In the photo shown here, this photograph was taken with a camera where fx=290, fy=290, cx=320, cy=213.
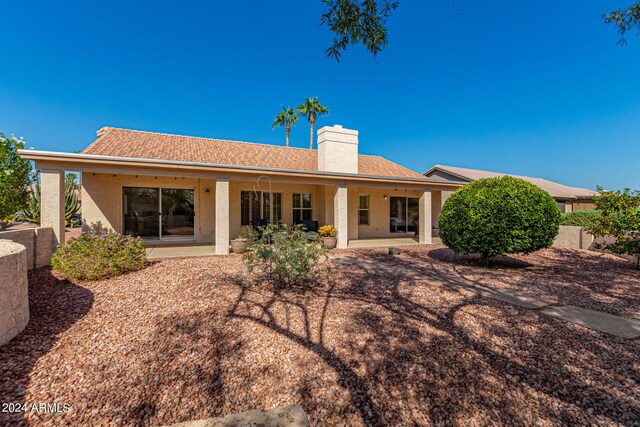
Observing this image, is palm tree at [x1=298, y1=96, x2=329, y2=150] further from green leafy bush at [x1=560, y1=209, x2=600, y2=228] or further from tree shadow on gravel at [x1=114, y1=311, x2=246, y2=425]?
tree shadow on gravel at [x1=114, y1=311, x2=246, y2=425]

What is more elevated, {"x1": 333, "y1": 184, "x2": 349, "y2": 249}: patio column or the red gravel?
{"x1": 333, "y1": 184, "x2": 349, "y2": 249}: patio column

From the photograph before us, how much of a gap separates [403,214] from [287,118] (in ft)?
66.6

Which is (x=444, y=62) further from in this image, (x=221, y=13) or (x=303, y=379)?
(x=303, y=379)

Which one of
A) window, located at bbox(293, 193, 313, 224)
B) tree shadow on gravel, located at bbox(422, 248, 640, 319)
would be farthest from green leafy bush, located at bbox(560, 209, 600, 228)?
window, located at bbox(293, 193, 313, 224)

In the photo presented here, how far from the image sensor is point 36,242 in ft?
22.6

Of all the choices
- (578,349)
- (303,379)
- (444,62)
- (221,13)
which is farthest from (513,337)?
(444,62)

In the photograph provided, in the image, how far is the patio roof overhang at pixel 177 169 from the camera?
7727mm

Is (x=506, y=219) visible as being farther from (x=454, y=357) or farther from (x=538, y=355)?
(x=454, y=357)

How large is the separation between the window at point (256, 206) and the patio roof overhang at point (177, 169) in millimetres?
2598

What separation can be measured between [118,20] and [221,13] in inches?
155

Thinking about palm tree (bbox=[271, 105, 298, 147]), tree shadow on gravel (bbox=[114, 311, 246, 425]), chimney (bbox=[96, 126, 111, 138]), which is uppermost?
palm tree (bbox=[271, 105, 298, 147])

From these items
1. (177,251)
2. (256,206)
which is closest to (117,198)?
(177,251)

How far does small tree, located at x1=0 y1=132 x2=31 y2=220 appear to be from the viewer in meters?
8.39

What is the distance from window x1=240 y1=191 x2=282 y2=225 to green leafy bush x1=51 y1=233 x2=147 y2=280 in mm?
5965
